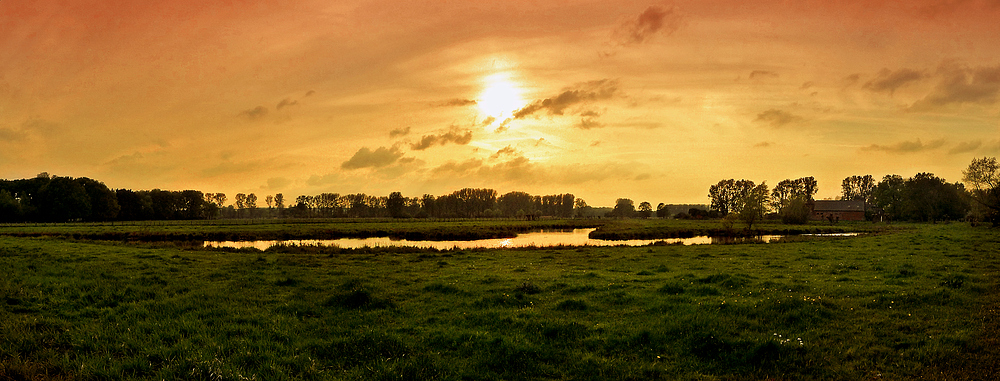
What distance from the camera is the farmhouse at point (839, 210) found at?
15650 cm

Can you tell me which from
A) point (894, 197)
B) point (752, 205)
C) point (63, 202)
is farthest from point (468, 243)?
point (894, 197)

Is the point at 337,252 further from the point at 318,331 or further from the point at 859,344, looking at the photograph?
the point at 859,344

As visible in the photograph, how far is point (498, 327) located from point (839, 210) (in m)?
188

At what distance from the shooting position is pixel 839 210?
15850cm

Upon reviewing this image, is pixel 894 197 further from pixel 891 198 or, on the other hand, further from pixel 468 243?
pixel 468 243

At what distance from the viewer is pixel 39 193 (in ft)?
440

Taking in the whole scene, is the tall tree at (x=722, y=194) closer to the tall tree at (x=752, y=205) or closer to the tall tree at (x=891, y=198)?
the tall tree at (x=891, y=198)

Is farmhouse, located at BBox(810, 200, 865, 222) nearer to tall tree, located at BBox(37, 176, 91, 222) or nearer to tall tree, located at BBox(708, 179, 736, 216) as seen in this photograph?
tall tree, located at BBox(708, 179, 736, 216)

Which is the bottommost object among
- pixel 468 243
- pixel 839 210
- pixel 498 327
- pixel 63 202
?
pixel 468 243

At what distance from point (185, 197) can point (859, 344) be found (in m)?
211

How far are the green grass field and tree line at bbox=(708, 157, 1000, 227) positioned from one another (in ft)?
216

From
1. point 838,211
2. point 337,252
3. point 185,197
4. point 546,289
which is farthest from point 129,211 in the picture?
point 838,211

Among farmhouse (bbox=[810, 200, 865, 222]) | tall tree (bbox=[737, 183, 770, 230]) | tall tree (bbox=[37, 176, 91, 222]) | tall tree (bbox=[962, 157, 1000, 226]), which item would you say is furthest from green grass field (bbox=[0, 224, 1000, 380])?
farmhouse (bbox=[810, 200, 865, 222])

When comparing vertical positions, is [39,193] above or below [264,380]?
above
